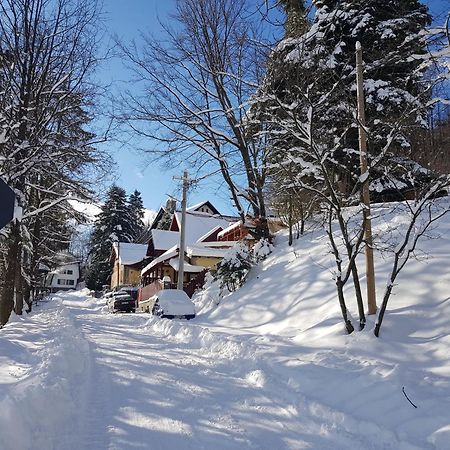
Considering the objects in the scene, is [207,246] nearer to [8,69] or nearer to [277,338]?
[8,69]

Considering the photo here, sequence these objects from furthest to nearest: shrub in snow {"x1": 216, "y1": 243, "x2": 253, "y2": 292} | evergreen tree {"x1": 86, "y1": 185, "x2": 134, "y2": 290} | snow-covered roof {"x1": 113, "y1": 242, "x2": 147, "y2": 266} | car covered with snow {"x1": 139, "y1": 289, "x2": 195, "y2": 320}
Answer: evergreen tree {"x1": 86, "y1": 185, "x2": 134, "y2": 290}
snow-covered roof {"x1": 113, "y1": 242, "x2": 147, "y2": 266}
car covered with snow {"x1": 139, "y1": 289, "x2": 195, "y2": 320}
shrub in snow {"x1": 216, "y1": 243, "x2": 253, "y2": 292}

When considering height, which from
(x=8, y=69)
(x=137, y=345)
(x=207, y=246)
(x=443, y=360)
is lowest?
(x=137, y=345)

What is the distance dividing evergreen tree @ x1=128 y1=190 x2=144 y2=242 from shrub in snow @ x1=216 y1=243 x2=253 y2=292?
53.8 metres

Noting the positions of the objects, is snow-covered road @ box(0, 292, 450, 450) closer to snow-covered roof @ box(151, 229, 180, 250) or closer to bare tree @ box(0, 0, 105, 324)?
bare tree @ box(0, 0, 105, 324)

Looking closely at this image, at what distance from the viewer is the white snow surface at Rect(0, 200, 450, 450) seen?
187 inches

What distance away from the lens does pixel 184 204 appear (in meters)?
23.9

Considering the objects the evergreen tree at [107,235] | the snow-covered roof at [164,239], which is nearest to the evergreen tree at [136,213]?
the evergreen tree at [107,235]

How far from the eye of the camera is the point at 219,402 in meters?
6.20

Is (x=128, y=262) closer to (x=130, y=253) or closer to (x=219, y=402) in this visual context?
(x=130, y=253)

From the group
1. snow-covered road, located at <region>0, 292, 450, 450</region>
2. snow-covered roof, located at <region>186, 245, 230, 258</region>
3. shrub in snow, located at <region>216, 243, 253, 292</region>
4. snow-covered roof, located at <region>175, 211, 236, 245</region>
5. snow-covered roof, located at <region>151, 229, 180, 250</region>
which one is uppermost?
snow-covered roof, located at <region>175, 211, 236, 245</region>

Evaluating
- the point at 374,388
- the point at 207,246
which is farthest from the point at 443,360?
the point at 207,246

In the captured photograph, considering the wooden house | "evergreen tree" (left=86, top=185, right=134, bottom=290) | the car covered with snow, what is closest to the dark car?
the car covered with snow

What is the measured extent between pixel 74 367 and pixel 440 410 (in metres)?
5.86

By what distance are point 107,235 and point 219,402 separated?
64206 mm
